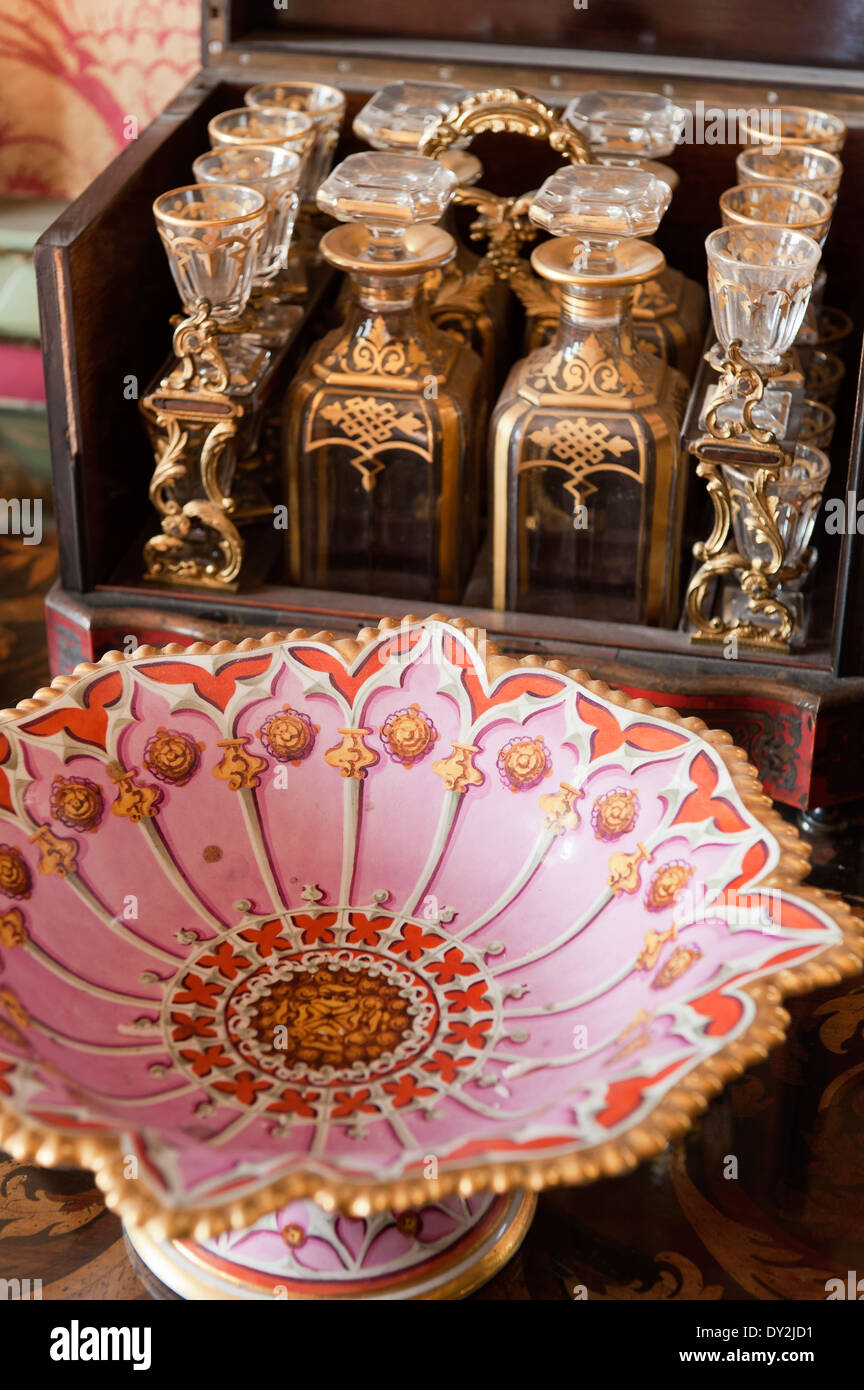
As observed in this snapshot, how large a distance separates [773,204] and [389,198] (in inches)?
10.9

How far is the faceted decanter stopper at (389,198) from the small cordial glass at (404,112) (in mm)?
92

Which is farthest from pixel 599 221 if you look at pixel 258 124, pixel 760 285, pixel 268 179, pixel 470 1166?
pixel 470 1166

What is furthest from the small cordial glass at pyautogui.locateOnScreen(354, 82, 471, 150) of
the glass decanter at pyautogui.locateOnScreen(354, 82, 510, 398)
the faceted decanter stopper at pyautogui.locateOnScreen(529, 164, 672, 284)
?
the faceted decanter stopper at pyautogui.locateOnScreen(529, 164, 672, 284)

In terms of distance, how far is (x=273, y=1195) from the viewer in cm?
61

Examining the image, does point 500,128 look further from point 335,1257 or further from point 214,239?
point 335,1257

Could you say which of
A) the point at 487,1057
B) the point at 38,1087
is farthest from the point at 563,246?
the point at 38,1087

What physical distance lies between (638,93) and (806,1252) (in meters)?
0.81

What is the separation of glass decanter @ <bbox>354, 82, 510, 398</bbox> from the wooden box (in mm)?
60

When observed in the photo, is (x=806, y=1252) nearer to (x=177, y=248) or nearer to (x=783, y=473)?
(x=783, y=473)

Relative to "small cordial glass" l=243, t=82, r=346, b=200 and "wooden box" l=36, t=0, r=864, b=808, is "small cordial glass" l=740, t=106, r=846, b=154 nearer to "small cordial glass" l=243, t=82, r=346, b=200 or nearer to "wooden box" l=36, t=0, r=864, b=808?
"wooden box" l=36, t=0, r=864, b=808

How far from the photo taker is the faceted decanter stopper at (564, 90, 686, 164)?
1137mm

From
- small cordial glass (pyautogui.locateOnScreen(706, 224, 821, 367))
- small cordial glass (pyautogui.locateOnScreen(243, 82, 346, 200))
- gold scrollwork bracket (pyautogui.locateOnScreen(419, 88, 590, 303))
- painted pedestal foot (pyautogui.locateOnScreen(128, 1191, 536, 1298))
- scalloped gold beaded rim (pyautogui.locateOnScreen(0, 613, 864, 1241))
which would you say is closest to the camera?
scalloped gold beaded rim (pyautogui.locateOnScreen(0, 613, 864, 1241))

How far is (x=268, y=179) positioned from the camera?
1063 millimetres

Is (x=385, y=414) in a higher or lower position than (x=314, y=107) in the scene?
lower
